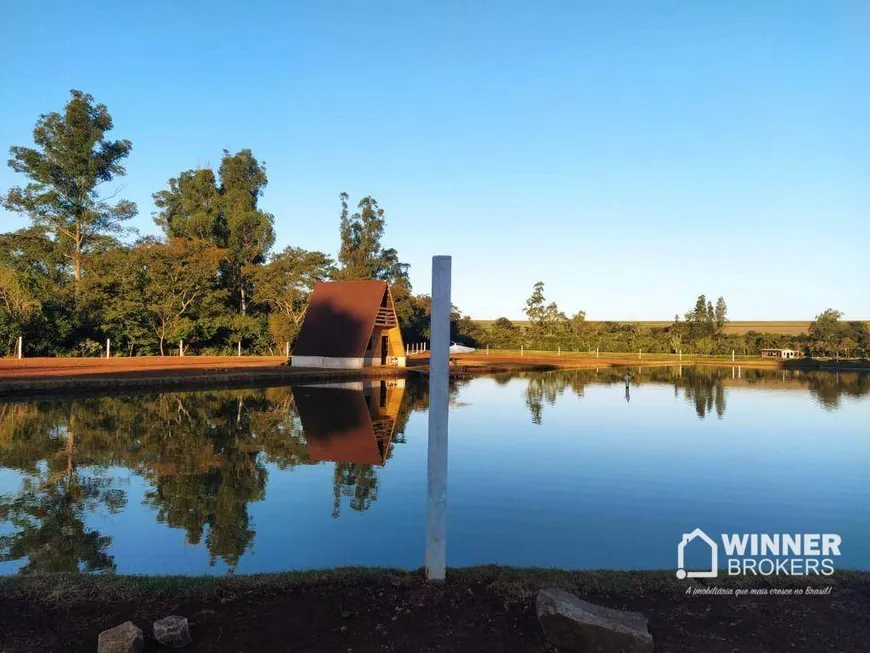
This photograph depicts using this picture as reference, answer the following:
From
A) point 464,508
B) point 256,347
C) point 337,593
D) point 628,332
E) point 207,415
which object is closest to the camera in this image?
point 337,593

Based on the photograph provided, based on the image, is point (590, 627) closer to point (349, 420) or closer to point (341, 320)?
point (349, 420)

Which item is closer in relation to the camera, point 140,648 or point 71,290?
point 140,648

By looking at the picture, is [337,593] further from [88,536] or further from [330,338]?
[330,338]

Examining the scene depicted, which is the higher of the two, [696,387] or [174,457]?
[696,387]

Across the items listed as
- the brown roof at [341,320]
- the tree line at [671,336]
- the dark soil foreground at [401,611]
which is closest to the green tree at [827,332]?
the tree line at [671,336]

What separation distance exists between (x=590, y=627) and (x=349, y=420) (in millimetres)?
9863

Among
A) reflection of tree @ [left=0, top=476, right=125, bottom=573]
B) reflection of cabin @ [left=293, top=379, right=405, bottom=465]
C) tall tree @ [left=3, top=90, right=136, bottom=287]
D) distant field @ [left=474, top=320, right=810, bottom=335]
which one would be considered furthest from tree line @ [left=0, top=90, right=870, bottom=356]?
distant field @ [left=474, top=320, right=810, bottom=335]

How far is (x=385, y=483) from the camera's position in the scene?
25.2 feet

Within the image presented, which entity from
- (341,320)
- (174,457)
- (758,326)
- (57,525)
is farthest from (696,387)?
(758,326)

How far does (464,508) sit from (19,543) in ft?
13.3

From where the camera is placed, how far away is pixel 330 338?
26.7 meters

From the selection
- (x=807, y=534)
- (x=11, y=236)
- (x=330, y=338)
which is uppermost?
(x=11, y=236)

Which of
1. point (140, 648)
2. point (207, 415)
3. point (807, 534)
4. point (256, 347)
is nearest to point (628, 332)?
point (256, 347)

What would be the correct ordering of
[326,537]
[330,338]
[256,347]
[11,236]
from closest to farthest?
1. [326,537]
2. [330,338]
3. [11,236]
4. [256,347]
